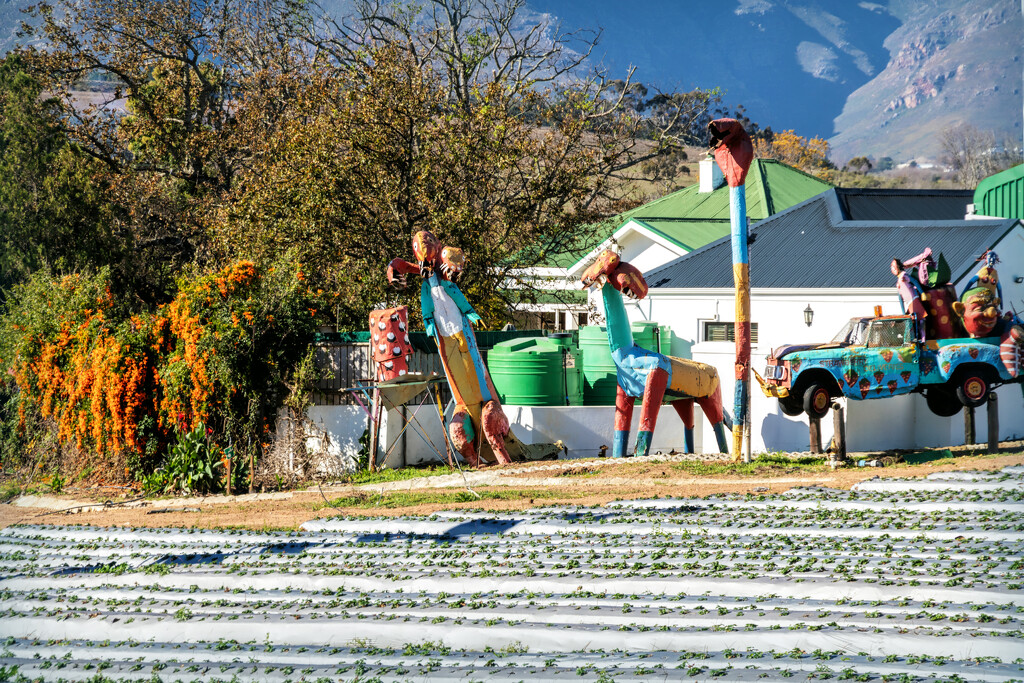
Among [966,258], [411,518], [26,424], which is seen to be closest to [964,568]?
[411,518]

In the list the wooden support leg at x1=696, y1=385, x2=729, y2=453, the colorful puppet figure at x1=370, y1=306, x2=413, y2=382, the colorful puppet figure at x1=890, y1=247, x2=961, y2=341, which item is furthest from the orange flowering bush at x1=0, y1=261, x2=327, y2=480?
the colorful puppet figure at x1=890, y1=247, x2=961, y2=341

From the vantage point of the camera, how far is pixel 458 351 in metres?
16.7

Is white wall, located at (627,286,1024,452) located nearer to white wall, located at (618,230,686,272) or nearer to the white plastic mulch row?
white wall, located at (618,230,686,272)

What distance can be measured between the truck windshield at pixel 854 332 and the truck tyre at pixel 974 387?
72.9 inches

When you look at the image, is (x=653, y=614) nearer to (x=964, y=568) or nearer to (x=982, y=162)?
(x=964, y=568)

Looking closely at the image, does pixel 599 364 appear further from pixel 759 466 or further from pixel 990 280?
pixel 990 280

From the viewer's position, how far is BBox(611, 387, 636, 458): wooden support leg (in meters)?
16.3

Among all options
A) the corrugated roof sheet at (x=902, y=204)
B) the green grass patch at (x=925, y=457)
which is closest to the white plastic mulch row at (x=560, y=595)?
the green grass patch at (x=925, y=457)

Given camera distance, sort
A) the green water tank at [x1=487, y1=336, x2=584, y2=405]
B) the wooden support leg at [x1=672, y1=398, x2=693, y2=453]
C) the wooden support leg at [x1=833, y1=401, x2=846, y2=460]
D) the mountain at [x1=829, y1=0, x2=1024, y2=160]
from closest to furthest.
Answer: the wooden support leg at [x1=833, y1=401, x2=846, y2=460] < the wooden support leg at [x1=672, y1=398, x2=693, y2=453] < the green water tank at [x1=487, y1=336, x2=584, y2=405] < the mountain at [x1=829, y1=0, x2=1024, y2=160]

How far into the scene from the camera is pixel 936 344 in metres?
15.8

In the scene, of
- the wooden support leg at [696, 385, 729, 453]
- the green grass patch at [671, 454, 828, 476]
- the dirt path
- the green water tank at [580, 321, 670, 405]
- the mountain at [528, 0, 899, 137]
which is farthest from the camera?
the mountain at [528, 0, 899, 137]

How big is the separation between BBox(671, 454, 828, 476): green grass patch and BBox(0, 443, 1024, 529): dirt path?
0.08m

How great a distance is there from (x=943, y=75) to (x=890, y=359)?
1928 centimetres

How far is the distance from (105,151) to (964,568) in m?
29.0
